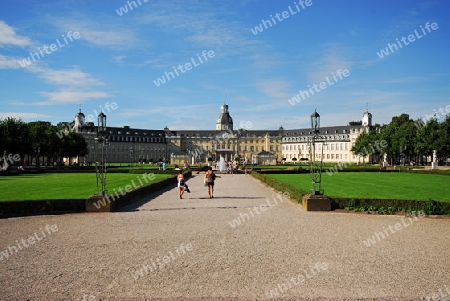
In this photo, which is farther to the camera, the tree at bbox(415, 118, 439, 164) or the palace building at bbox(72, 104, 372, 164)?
the palace building at bbox(72, 104, 372, 164)

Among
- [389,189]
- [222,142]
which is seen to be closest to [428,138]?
[389,189]

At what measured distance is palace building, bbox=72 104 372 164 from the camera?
409 feet

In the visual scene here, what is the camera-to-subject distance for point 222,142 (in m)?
140

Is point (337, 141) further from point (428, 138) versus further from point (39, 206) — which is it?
point (39, 206)

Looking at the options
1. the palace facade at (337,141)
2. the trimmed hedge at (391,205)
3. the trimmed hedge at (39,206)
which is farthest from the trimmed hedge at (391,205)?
the palace facade at (337,141)

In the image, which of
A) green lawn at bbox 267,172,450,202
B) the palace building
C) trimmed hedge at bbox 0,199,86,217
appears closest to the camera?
trimmed hedge at bbox 0,199,86,217

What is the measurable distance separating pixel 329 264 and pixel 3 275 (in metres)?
6.74

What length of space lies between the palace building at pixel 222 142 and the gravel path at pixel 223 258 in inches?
4317

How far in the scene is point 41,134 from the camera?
61.4 metres

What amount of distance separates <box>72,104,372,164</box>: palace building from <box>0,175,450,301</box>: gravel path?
360 ft

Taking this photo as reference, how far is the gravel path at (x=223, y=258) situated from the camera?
7.25 m

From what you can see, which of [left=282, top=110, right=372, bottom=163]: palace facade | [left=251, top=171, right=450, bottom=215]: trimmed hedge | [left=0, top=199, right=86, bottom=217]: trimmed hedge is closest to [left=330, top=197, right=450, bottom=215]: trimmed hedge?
[left=251, top=171, right=450, bottom=215]: trimmed hedge

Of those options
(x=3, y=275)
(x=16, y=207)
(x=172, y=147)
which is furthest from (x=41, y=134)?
(x=172, y=147)

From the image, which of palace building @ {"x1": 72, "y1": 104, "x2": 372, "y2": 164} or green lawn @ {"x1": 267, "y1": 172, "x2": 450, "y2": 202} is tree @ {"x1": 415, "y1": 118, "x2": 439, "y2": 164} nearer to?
green lawn @ {"x1": 267, "y1": 172, "x2": 450, "y2": 202}
